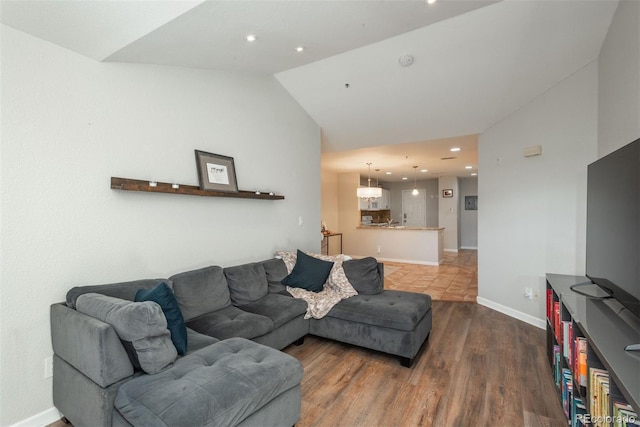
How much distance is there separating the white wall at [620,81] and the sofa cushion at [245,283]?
9.98 feet

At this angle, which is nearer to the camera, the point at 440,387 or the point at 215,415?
the point at 215,415

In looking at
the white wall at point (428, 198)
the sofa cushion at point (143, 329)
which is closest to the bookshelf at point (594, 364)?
the sofa cushion at point (143, 329)

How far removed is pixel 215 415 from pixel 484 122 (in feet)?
13.8

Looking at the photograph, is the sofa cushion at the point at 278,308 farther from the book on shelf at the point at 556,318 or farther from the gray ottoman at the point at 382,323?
the book on shelf at the point at 556,318

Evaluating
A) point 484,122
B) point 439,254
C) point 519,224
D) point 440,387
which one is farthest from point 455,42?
point 439,254

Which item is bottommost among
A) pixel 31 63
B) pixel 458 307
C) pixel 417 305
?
pixel 458 307

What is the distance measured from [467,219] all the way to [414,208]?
1.69 meters

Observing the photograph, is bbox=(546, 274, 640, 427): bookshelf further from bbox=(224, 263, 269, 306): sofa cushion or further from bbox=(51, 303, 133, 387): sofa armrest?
bbox=(224, 263, 269, 306): sofa cushion

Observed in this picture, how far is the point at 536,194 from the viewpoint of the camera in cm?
347

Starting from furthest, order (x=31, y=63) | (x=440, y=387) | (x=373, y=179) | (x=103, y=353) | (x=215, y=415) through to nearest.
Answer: (x=373, y=179)
(x=440, y=387)
(x=31, y=63)
(x=103, y=353)
(x=215, y=415)

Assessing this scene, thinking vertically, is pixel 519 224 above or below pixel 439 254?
above

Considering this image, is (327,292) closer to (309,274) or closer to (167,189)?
(309,274)

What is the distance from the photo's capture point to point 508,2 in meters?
2.42

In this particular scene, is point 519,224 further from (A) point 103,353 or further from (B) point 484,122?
(A) point 103,353
